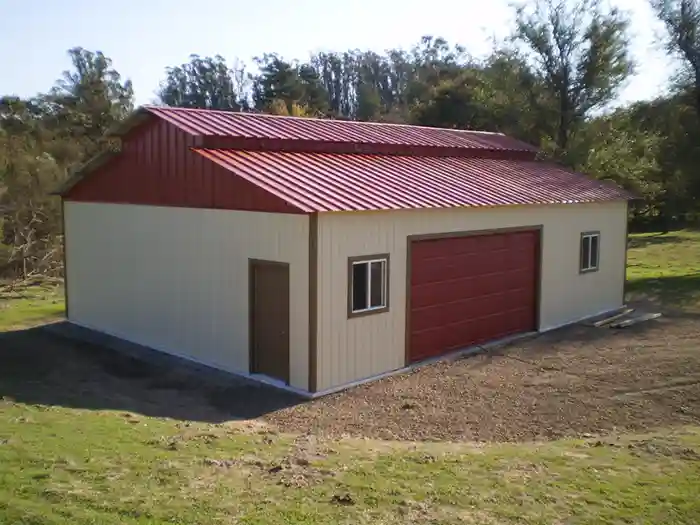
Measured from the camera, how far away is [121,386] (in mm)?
12086

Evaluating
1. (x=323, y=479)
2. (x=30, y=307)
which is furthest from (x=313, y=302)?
(x=30, y=307)

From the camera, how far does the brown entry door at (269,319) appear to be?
11898 mm

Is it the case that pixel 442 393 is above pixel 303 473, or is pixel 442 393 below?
below

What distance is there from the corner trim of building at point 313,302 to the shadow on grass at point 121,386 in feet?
1.39

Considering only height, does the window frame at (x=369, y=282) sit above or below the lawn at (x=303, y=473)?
above

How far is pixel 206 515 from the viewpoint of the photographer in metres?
5.89

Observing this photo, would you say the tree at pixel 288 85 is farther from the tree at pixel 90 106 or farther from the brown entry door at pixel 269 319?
the brown entry door at pixel 269 319

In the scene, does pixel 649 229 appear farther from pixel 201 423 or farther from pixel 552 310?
pixel 201 423

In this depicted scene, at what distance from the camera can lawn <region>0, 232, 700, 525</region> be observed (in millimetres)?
6035

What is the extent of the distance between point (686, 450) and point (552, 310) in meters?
9.22

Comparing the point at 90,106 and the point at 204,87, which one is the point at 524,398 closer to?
the point at 90,106

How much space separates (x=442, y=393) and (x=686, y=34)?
67.5 feet

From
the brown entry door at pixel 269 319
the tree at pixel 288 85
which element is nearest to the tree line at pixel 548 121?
the brown entry door at pixel 269 319

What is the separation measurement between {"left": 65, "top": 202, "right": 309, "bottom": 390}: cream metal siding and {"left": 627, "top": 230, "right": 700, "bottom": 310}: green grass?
12494mm
